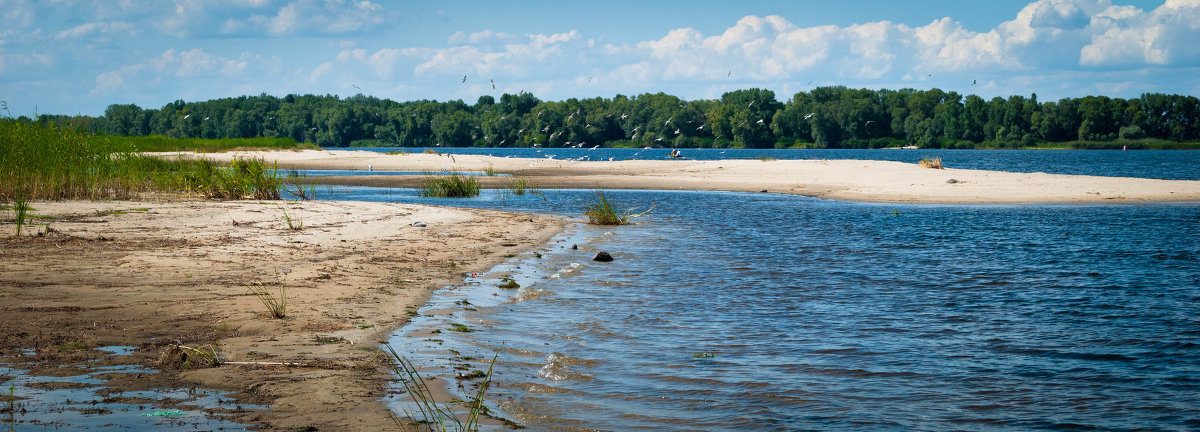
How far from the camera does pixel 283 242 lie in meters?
15.7

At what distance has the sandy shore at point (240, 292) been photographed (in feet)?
22.7

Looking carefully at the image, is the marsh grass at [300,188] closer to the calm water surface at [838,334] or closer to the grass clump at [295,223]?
the grass clump at [295,223]

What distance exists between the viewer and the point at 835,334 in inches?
393

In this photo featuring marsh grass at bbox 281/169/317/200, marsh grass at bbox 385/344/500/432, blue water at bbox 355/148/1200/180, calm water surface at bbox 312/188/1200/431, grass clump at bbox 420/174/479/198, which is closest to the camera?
marsh grass at bbox 385/344/500/432

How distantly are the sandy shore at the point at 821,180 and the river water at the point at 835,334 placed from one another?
1362cm

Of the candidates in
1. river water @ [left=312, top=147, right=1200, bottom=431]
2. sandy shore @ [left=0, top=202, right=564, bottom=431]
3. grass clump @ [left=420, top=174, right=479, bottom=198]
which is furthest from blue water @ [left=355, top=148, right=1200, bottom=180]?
sandy shore @ [left=0, top=202, right=564, bottom=431]

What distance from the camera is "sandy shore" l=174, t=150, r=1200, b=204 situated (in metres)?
32.7

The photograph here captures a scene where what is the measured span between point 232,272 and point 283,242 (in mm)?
3578

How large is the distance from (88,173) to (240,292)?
1394 centimetres

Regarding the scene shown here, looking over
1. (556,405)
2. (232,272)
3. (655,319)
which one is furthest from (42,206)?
(556,405)

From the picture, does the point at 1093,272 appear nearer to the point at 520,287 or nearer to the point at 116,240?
the point at 520,287

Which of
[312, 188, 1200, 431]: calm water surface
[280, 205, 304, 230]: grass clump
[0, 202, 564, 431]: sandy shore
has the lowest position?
[312, 188, 1200, 431]: calm water surface

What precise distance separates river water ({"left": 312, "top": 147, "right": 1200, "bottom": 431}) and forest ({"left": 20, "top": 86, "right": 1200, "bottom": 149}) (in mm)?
147537

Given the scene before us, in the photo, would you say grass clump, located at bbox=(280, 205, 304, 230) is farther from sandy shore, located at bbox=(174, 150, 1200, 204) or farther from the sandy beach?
sandy shore, located at bbox=(174, 150, 1200, 204)
